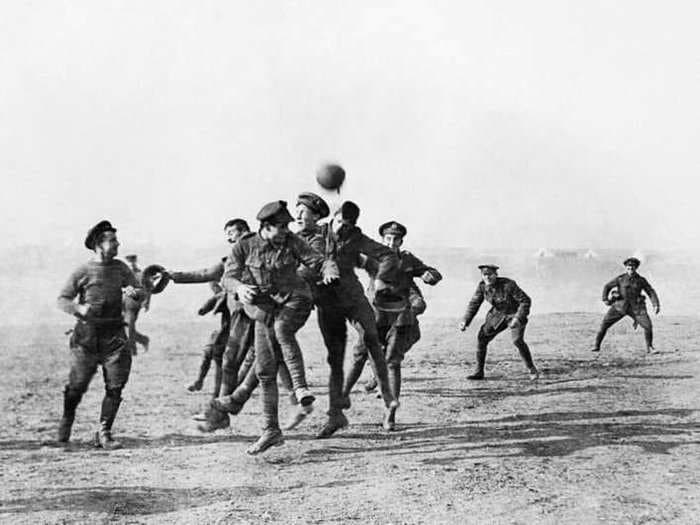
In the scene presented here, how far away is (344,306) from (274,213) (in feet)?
3.79

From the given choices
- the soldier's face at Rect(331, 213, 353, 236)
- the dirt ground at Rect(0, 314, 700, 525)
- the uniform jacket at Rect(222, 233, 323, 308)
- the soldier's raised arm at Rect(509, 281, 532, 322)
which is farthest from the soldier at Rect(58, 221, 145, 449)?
the soldier's raised arm at Rect(509, 281, 532, 322)

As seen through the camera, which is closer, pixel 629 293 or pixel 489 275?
pixel 489 275

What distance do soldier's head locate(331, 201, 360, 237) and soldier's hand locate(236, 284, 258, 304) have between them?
3.84 ft

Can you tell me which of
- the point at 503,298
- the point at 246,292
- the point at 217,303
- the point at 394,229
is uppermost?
the point at 394,229

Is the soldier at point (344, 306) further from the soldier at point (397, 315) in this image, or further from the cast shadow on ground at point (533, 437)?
the soldier at point (397, 315)

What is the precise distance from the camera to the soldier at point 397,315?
8758 millimetres

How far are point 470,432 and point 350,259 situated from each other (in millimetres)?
1947

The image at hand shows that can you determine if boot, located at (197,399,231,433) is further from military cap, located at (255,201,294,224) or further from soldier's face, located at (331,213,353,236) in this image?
soldier's face, located at (331,213,353,236)

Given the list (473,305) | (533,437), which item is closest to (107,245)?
(533,437)

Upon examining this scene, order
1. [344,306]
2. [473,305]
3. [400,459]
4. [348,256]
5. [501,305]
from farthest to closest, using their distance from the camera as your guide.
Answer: [501,305]
[473,305]
[348,256]
[344,306]
[400,459]

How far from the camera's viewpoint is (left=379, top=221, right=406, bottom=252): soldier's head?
8883 mm

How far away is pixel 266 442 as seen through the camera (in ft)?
22.1

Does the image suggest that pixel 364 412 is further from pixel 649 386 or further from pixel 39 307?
pixel 39 307

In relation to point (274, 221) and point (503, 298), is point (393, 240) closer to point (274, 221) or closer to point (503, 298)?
point (274, 221)
